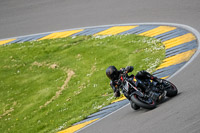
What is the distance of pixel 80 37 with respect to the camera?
1817 cm

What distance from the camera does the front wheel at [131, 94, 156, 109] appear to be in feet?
29.9

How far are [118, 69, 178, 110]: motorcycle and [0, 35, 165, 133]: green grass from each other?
2244mm

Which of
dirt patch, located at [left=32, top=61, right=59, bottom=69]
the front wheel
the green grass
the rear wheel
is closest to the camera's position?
the front wheel

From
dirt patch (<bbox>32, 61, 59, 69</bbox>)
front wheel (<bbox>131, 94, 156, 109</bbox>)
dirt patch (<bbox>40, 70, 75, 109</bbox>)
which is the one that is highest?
dirt patch (<bbox>32, 61, 59, 69</bbox>)

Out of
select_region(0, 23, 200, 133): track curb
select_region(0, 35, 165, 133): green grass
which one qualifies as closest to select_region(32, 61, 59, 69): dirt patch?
select_region(0, 35, 165, 133): green grass

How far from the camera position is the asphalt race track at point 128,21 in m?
7.89

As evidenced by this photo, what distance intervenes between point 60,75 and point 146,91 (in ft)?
20.8

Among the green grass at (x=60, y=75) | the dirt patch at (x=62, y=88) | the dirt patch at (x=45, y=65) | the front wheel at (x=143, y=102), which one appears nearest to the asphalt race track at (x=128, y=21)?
the front wheel at (x=143, y=102)

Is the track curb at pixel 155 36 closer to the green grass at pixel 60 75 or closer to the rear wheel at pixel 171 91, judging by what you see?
the green grass at pixel 60 75

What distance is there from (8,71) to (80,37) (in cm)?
358

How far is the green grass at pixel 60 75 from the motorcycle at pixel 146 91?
224 centimetres

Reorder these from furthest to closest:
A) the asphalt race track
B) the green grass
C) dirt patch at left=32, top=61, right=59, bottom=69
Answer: dirt patch at left=32, top=61, right=59, bottom=69
the green grass
the asphalt race track

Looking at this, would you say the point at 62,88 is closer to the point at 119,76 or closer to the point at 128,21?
the point at 119,76

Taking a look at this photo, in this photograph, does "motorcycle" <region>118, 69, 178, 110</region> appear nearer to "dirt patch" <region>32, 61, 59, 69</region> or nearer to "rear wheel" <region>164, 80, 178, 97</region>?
"rear wheel" <region>164, 80, 178, 97</region>
